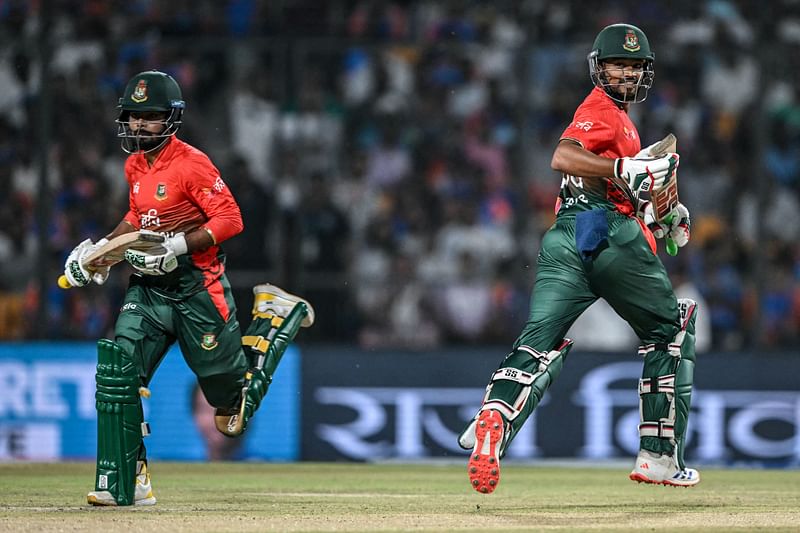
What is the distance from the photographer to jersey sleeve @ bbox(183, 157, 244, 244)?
7.61m

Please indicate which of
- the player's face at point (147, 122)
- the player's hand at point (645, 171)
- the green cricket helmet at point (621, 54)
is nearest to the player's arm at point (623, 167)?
the player's hand at point (645, 171)

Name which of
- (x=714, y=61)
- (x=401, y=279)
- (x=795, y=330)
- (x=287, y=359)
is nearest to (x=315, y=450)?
(x=287, y=359)

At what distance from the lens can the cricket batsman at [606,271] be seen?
6.92m

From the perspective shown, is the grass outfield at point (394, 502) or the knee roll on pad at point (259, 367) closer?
the grass outfield at point (394, 502)

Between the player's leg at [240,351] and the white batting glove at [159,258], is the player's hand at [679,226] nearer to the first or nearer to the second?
the player's leg at [240,351]

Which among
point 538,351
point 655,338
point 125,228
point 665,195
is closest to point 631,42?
point 665,195

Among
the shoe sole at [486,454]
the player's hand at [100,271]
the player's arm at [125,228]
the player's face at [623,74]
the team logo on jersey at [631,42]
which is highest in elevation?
the team logo on jersey at [631,42]

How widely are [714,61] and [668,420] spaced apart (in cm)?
721

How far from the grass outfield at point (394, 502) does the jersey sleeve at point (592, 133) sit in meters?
1.78

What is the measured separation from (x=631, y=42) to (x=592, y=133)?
0.59m

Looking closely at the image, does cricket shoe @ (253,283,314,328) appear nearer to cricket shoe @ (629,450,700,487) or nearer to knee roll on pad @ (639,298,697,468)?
knee roll on pad @ (639,298,697,468)

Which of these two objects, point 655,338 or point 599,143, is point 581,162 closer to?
point 599,143

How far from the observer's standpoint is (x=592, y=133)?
23.2ft

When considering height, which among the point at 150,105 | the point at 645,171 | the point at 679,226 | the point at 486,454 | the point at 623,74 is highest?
the point at 623,74
